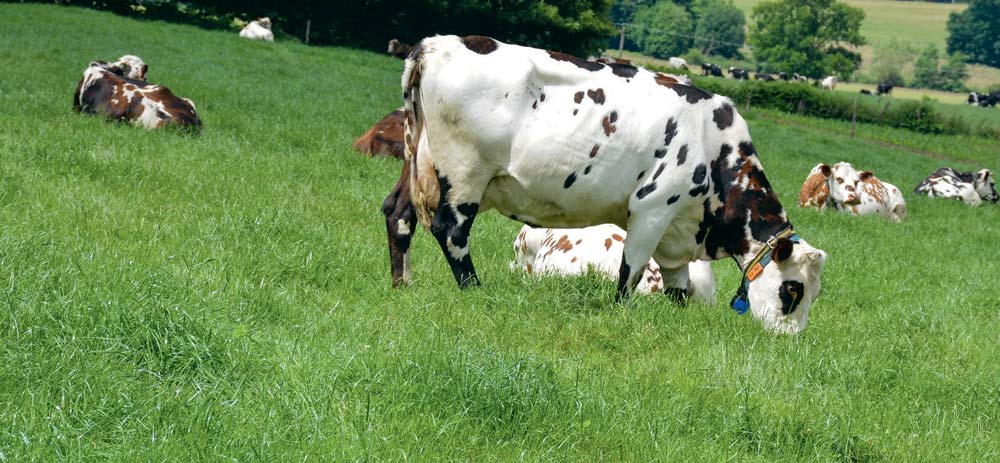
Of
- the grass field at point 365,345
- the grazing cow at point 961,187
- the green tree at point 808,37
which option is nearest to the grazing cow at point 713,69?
the green tree at point 808,37

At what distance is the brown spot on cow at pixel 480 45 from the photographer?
269 inches

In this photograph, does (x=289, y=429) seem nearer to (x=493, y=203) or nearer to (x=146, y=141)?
(x=493, y=203)

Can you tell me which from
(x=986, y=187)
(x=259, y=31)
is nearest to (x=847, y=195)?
(x=986, y=187)

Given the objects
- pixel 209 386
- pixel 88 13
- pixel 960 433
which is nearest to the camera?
pixel 209 386

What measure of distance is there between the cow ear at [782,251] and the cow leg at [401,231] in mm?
2615

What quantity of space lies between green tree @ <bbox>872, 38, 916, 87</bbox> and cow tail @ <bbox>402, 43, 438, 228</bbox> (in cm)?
11718

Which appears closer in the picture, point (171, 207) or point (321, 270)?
point (321, 270)

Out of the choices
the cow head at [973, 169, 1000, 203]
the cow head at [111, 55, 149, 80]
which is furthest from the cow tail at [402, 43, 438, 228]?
Result: the cow head at [973, 169, 1000, 203]

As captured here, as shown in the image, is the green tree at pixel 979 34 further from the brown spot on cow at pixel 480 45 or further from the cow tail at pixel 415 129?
the cow tail at pixel 415 129

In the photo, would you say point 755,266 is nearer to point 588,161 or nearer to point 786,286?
point 786,286

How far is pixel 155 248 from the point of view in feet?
22.0

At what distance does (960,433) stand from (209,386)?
3982 millimetres

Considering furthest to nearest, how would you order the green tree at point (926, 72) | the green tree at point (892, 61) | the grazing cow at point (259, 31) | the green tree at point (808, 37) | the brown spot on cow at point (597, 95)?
the green tree at point (892, 61), the green tree at point (926, 72), the green tree at point (808, 37), the grazing cow at point (259, 31), the brown spot on cow at point (597, 95)

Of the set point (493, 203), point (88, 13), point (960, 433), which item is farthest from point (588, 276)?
point (88, 13)
